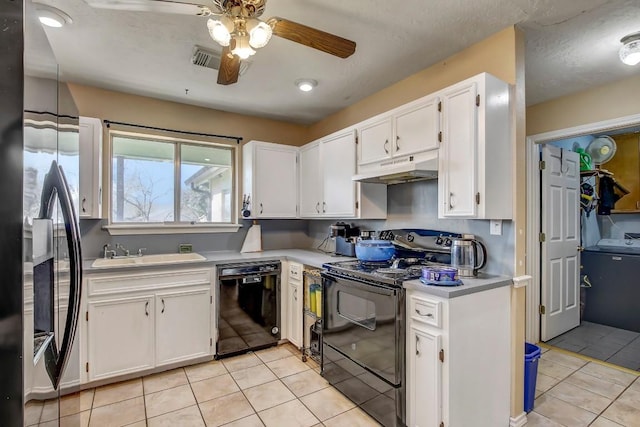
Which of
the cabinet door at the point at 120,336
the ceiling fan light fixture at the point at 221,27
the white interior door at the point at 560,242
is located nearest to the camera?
the ceiling fan light fixture at the point at 221,27

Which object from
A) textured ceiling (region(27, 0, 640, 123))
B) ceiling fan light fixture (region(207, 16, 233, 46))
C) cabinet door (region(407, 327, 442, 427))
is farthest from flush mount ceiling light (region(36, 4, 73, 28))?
cabinet door (region(407, 327, 442, 427))

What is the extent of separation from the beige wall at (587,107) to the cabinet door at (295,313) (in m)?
2.87

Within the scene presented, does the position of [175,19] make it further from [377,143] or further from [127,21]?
[377,143]

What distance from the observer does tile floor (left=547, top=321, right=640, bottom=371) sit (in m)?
2.90

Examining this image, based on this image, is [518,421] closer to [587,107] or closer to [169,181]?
[587,107]

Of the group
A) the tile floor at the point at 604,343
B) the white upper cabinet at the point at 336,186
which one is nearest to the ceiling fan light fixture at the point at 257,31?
the white upper cabinet at the point at 336,186

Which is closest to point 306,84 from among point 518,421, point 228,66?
point 228,66

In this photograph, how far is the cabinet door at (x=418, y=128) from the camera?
216 cm

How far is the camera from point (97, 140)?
8.77ft

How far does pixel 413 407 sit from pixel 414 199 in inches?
61.8

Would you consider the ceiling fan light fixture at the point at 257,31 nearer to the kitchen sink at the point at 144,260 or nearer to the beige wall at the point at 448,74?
the beige wall at the point at 448,74

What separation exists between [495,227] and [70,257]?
7.39 ft

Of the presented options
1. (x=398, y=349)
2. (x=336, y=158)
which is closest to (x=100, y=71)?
(x=336, y=158)

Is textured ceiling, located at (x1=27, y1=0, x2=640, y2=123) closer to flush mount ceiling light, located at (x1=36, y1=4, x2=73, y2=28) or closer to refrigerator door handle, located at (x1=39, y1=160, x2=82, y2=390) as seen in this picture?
flush mount ceiling light, located at (x1=36, y1=4, x2=73, y2=28)
